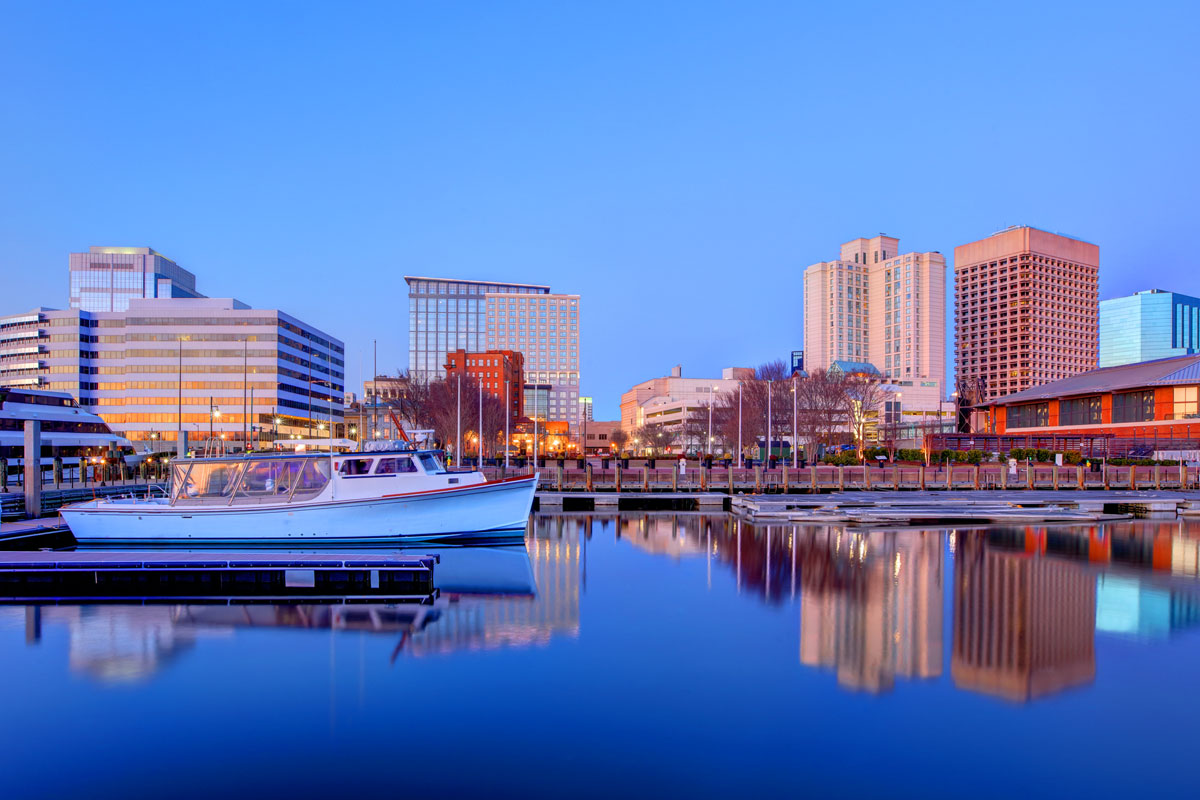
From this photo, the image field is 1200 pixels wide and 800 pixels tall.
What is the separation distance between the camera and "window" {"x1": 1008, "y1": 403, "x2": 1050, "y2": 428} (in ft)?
270

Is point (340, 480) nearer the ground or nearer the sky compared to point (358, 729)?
nearer the sky

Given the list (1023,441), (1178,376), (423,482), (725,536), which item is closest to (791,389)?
(1023,441)

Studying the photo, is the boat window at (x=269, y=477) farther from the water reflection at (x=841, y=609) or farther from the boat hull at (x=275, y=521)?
the water reflection at (x=841, y=609)

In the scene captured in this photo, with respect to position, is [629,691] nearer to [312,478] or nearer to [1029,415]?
[312,478]

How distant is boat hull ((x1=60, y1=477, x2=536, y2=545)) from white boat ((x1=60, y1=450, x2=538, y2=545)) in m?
0.04

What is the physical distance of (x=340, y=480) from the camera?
26484 mm

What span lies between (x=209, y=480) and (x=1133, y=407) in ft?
261

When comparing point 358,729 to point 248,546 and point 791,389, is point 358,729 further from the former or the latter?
point 791,389

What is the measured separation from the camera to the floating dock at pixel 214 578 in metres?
19.9

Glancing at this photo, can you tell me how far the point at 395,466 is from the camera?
2697 centimetres

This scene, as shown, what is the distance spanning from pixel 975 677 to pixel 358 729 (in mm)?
10578

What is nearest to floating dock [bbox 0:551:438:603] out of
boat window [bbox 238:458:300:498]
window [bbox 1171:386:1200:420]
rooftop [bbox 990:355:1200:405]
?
boat window [bbox 238:458:300:498]

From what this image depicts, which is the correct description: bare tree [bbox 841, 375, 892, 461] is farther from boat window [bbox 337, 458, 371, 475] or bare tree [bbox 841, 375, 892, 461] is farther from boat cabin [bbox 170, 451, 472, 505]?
boat window [bbox 337, 458, 371, 475]

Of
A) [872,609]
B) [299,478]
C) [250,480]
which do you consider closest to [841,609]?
[872,609]
